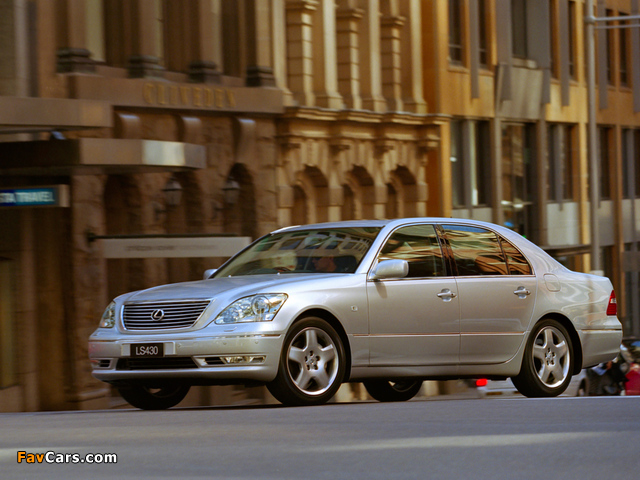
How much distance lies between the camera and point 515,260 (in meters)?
12.4

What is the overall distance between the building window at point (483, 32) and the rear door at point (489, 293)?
26.5 metres

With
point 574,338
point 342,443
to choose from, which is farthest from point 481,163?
point 342,443

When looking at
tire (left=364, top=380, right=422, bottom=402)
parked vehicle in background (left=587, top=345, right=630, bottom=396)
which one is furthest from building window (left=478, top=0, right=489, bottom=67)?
tire (left=364, top=380, right=422, bottom=402)

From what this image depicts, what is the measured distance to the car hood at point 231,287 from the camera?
10.4 meters

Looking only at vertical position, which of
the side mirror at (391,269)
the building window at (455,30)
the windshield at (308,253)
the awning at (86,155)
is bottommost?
the side mirror at (391,269)

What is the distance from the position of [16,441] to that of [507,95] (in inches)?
1241

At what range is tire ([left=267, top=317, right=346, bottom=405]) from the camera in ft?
34.0

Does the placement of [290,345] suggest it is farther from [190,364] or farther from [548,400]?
[548,400]

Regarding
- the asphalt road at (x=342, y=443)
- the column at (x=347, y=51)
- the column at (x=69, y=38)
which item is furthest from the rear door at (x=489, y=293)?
the column at (x=347, y=51)

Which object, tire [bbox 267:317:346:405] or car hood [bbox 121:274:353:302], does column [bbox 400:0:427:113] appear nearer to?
car hood [bbox 121:274:353:302]

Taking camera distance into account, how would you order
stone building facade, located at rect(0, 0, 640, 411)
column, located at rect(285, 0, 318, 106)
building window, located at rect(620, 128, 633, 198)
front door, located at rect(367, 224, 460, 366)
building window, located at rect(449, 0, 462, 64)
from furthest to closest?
building window, located at rect(620, 128, 633, 198) < building window, located at rect(449, 0, 462, 64) < column, located at rect(285, 0, 318, 106) < stone building facade, located at rect(0, 0, 640, 411) < front door, located at rect(367, 224, 460, 366)

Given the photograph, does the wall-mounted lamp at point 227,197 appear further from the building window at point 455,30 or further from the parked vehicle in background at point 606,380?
the building window at point 455,30

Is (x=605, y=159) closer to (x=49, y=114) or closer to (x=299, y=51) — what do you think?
(x=299, y=51)

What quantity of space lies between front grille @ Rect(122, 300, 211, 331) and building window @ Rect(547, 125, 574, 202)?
107 ft
